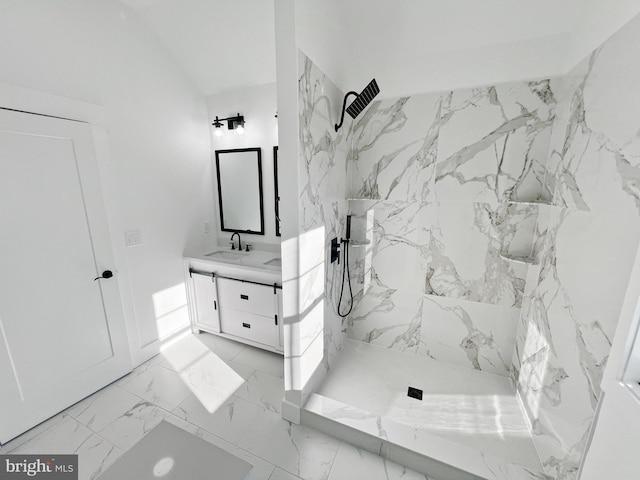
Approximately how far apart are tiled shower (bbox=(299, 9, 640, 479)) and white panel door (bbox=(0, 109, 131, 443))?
1686 millimetres

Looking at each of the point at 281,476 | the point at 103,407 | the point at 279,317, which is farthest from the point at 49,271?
the point at 281,476

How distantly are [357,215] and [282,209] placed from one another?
3.55ft

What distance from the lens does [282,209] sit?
1.51 m

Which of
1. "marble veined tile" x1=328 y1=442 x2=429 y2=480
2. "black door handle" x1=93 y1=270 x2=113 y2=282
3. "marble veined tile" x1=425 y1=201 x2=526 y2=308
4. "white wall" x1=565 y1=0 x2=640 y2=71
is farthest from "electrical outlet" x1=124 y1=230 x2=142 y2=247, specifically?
"white wall" x1=565 y1=0 x2=640 y2=71

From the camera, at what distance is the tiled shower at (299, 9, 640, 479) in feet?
3.85

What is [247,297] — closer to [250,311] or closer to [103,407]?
[250,311]

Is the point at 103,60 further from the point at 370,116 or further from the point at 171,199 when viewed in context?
the point at 370,116

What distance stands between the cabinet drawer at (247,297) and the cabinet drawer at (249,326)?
53mm

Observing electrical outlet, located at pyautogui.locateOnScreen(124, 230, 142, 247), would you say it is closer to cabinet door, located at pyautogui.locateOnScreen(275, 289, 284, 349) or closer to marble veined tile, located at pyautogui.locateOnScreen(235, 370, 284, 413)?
cabinet door, located at pyautogui.locateOnScreen(275, 289, 284, 349)

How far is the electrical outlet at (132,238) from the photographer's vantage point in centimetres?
220

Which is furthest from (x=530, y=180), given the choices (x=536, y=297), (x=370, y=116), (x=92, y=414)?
(x=92, y=414)

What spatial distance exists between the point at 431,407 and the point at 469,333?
0.72m

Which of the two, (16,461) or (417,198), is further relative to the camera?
(417,198)

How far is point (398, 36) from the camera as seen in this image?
78.0 inches
